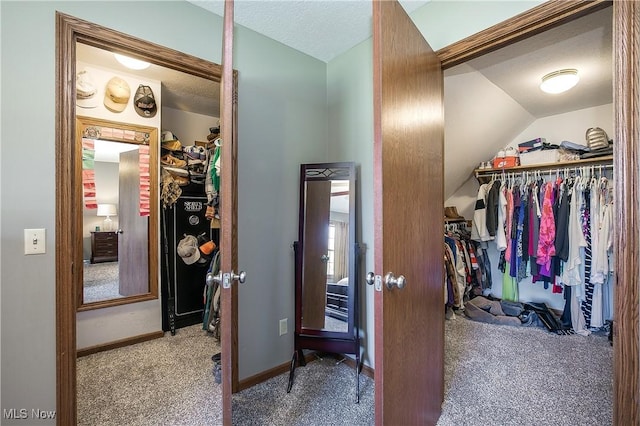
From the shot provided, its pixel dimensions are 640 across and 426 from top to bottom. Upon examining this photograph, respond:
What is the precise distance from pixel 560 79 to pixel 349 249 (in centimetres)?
216

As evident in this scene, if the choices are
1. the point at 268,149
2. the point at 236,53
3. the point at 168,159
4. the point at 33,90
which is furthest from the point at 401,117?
the point at 168,159

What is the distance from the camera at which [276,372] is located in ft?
6.79

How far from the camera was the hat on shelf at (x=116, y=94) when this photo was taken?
2.47 meters

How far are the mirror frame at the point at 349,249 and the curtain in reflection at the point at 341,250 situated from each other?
3 centimetres

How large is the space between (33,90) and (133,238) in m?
1.75

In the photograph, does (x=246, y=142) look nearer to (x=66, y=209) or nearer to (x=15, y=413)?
(x=66, y=209)

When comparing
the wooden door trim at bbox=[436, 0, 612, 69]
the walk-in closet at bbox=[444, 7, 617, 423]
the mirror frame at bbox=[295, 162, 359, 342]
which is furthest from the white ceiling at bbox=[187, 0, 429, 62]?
the mirror frame at bbox=[295, 162, 359, 342]

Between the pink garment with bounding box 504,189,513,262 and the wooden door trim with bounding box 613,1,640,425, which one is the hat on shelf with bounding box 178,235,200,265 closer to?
the wooden door trim with bounding box 613,1,640,425

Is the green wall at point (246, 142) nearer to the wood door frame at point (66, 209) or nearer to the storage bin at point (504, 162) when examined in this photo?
the wood door frame at point (66, 209)

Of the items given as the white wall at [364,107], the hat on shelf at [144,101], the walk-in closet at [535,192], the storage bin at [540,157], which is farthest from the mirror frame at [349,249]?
the storage bin at [540,157]

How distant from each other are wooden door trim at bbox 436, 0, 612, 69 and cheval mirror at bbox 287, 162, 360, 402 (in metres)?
0.88

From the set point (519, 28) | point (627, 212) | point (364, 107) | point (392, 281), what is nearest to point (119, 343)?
point (392, 281)

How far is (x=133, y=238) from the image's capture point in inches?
108

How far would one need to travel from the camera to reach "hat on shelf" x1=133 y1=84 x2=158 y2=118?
260cm
